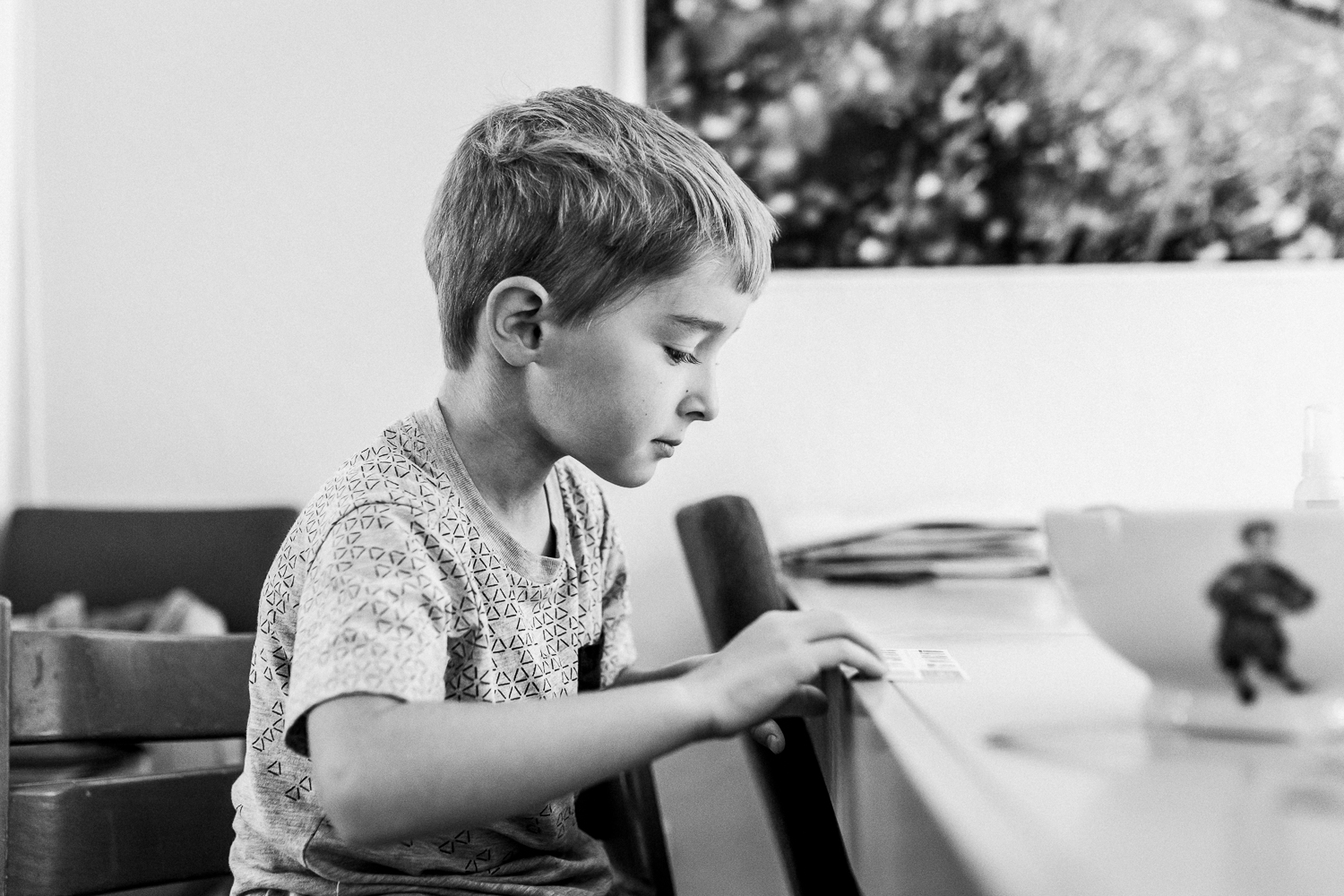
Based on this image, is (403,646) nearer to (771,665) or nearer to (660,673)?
(771,665)

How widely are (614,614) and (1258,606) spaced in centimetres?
62

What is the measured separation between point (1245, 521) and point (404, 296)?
1377 mm

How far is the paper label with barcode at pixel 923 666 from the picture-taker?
658 millimetres

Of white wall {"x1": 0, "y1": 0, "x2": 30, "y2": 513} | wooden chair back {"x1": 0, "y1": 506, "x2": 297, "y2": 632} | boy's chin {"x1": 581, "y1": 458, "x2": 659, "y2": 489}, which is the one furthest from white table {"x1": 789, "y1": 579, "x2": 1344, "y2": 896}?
white wall {"x1": 0, "y1": 0, "x2": 30, "y2": 513}

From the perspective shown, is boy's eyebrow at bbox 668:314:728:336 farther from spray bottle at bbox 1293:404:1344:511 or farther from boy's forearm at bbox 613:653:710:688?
spray bottle at bbox 1293:404:1344:511

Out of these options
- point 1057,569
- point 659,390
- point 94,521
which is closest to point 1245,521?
point 1057,569

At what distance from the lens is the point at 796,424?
163 centimetres

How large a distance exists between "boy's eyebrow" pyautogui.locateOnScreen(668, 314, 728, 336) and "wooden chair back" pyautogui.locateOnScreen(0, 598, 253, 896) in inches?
15.0

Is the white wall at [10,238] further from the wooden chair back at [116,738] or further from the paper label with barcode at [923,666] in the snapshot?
the paper label with barcode at [923,666]

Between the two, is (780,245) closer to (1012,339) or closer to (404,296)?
(1012,339)

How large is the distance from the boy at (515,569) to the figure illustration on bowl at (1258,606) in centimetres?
23

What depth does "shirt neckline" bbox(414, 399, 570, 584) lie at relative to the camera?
Answer: 0.82 metres

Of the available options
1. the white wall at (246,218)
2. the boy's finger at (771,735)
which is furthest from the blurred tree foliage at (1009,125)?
the boy's finger at (771,735)

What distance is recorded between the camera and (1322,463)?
0.89 m
